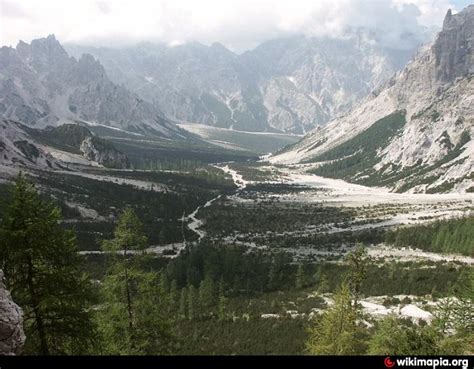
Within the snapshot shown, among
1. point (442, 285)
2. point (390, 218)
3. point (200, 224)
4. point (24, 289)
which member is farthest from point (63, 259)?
point (390, 218)

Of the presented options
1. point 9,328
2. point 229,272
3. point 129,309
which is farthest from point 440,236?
point 9,328

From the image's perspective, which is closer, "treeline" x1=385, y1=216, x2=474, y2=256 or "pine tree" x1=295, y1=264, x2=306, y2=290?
"pine tree" x1=295, y1=264, x2=306, y2=290

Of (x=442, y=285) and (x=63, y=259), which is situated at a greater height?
(x=63, y=259)

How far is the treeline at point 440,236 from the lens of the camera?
10038 cm

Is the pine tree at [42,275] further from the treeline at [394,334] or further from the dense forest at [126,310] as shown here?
the treeline at [394,334]

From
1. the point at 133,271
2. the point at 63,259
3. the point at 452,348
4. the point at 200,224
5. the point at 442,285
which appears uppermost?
the point at 63,259

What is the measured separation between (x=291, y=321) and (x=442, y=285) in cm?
2843

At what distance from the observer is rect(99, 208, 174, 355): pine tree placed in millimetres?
25094

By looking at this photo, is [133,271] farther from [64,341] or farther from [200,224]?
[200,224]

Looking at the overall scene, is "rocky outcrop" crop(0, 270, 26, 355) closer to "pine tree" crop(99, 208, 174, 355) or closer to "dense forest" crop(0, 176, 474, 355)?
"dense forest" crop(0, 176, 474, 355)

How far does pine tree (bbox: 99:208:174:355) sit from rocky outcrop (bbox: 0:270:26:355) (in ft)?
25.1

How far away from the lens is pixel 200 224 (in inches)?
5920

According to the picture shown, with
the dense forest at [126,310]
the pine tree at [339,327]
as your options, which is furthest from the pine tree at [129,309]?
the pine tree at [339,327]
